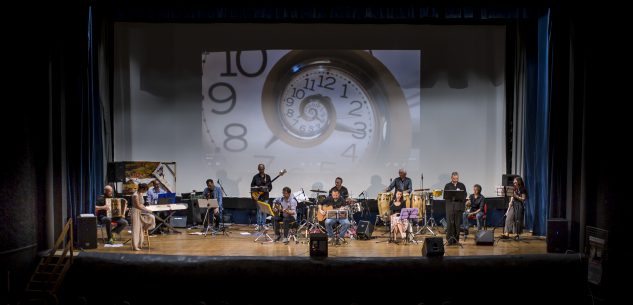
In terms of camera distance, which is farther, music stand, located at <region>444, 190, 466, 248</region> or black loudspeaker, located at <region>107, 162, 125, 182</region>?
black loudspeaker, located at <region>107, 162, 125, 182</region>

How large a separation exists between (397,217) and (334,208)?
1.24 m

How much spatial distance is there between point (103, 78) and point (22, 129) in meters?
3.85

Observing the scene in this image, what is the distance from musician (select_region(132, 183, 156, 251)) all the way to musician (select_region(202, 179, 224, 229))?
2.09 m

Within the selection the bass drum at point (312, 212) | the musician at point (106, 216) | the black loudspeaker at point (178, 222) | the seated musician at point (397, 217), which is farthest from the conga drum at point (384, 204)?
the musician at point (106, 216)

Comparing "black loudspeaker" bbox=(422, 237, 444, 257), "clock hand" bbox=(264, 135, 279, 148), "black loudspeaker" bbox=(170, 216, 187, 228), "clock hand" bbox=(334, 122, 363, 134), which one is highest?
"clock hand" bbox=(334, 122, 363, 134)

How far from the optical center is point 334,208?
1109cm

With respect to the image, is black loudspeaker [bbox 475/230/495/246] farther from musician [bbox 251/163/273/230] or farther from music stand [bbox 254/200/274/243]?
musician [bbox 251/163/273/230]

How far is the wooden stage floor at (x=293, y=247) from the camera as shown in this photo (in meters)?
9.36

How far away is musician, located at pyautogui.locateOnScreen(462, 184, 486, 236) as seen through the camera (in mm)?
11391

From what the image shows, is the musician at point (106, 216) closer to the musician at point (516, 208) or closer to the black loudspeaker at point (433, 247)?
the black loudspeaker at point (433, 247)

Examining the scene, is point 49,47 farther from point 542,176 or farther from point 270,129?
point 542,176

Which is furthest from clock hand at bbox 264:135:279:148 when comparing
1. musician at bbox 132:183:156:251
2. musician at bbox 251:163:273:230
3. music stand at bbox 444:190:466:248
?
music stand at bbox 444:190:466:248

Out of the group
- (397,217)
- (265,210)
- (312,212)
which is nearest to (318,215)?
(312,212)

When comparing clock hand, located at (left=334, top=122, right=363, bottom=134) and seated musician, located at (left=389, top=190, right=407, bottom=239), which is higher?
clock hand, located at (left=334, top=122, right=363, bottom=134)
